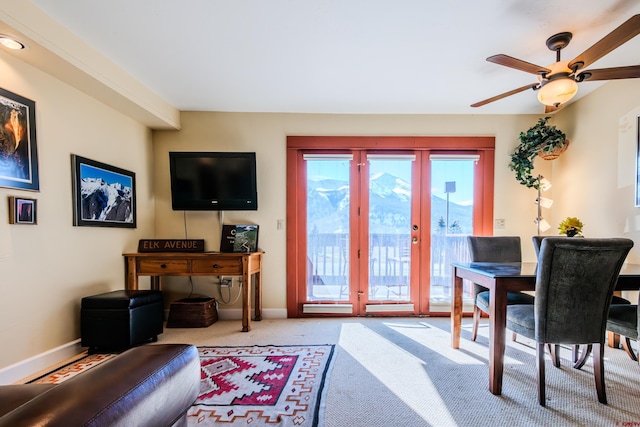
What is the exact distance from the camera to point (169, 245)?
3.10 m

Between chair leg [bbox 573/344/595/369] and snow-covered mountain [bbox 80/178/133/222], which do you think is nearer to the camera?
chair leg [bbox 573/344/595/369]

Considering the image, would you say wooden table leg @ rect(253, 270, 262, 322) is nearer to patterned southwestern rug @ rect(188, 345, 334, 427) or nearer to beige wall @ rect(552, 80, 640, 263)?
patterned southwestern rug @ rect(188, 345, 334, 427)

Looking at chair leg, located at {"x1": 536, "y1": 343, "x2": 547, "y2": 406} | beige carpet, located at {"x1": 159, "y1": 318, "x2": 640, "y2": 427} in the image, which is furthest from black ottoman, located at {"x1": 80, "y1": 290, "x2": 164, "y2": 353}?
chair leg, located at {"x1": 536, "y1": 343, "x2": 547, "y2": 406}

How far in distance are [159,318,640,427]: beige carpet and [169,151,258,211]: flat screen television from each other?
1318 mm

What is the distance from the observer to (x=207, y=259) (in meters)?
2.94

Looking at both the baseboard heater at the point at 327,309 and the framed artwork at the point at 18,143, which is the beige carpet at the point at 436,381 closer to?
the baseboard heater at the point at 327,309

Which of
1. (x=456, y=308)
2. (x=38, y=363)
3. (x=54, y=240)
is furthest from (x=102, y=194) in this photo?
(x=456, y=308)

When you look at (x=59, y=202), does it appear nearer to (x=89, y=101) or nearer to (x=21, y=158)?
(x=21, y=158)

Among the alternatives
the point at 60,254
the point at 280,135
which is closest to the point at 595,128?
the point at 280,135

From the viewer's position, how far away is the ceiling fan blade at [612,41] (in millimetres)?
1411

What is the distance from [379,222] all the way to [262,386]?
7.10 ft

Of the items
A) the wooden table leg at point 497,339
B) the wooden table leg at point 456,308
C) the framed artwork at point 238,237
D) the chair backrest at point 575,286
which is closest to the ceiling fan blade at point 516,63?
the chair backrest at point 575,286

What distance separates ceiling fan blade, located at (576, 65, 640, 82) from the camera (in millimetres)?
1780

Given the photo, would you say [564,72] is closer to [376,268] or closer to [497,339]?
[497,339]
